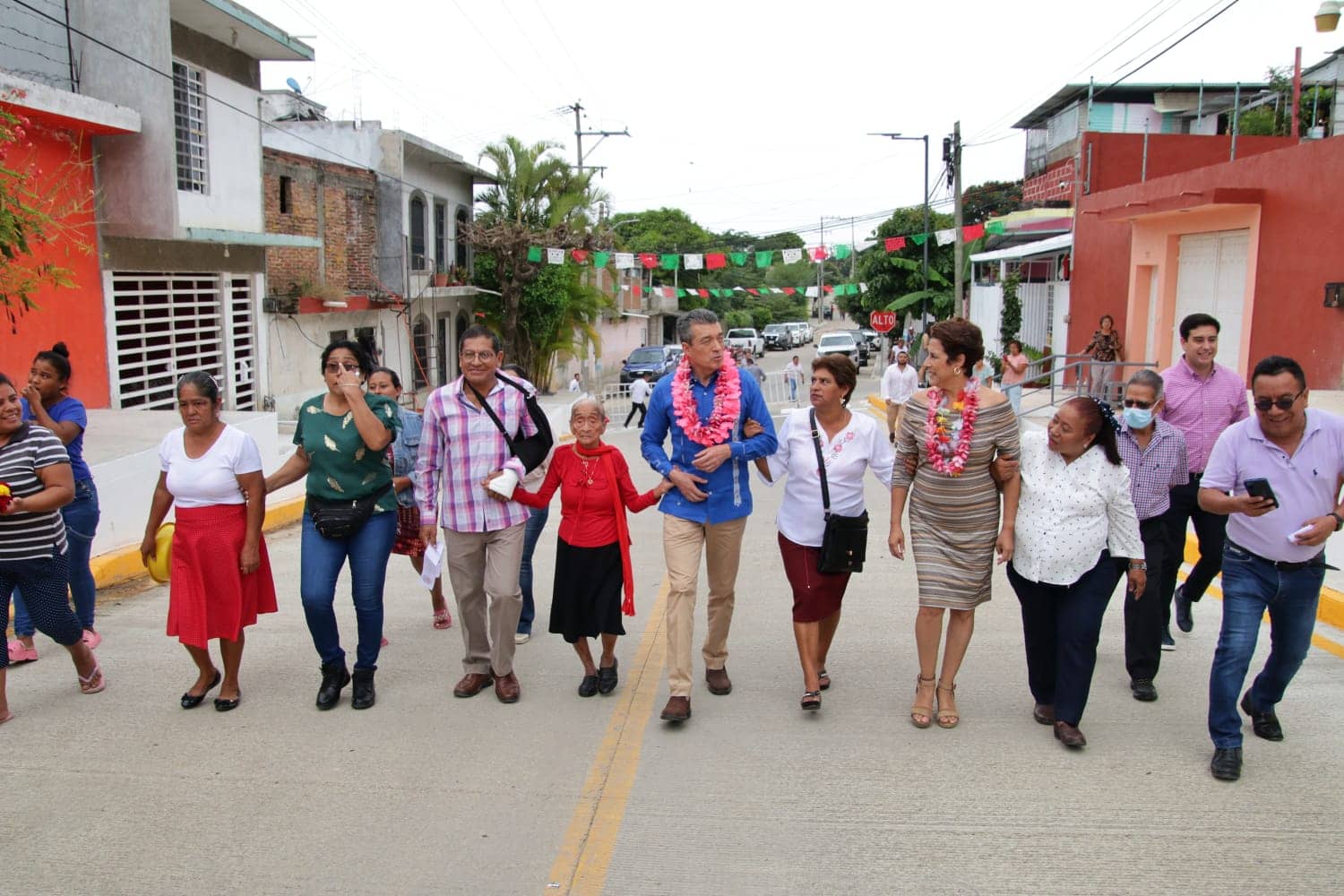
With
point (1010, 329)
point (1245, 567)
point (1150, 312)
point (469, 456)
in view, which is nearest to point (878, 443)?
point (1245, 567)

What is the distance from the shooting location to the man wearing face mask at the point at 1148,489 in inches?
212

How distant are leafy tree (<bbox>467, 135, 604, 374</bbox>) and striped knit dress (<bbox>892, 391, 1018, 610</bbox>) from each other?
87.0ft

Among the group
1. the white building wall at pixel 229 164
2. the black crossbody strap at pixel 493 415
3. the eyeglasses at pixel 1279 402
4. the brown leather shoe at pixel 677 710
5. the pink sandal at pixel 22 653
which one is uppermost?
the white building wall at pixel 229 164

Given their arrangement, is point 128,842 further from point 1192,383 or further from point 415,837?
point 1192,383

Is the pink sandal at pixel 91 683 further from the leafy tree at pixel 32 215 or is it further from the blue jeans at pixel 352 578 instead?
the leafy tree at pixel 32 215

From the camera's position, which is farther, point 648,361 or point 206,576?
point 648,361

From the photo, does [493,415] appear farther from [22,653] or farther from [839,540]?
[22,653]

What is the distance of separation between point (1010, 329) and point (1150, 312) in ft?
28.6

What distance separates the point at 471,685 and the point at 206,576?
4.50ft

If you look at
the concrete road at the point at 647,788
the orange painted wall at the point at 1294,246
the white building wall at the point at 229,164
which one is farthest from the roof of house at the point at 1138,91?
the concrete road at the point at 647,788

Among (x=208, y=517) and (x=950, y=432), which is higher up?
(x=950, y=432)

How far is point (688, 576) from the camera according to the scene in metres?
5.14

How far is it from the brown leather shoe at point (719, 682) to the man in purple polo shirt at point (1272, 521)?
7.22ft

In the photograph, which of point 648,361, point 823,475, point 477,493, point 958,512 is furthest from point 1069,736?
point 648,361
